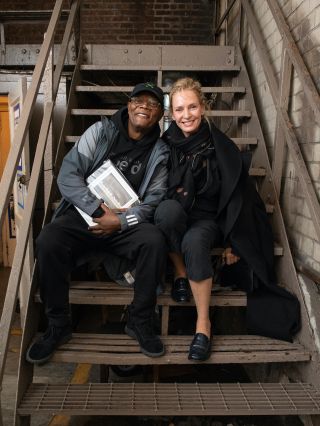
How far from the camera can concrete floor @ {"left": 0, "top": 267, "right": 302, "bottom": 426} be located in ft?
7.48

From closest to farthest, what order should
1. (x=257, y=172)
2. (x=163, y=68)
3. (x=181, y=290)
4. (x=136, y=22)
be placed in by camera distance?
1. (x=181, y=290)
2. (x=257, y=172)
3. (x=163, y=68)
4. (x=136, y=22)

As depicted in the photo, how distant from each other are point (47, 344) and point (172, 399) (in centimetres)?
69

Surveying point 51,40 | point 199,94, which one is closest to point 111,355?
point 199,94

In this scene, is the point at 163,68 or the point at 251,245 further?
the point at 163,68

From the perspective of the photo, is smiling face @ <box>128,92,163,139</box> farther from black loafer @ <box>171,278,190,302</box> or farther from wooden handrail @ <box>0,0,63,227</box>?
black loafer @ <box>171,278,190,302</box>

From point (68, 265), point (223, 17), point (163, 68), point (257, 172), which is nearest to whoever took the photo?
point (68, 265)

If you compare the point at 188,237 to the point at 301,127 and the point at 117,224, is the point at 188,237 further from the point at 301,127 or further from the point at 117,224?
the point at 301,127

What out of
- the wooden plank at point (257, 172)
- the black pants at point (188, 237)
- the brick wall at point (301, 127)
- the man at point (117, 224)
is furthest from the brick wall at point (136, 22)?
the black pants at point (188, 237)

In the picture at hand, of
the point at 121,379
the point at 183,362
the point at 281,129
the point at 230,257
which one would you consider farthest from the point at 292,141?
the point at 121,379

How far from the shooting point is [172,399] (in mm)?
1821

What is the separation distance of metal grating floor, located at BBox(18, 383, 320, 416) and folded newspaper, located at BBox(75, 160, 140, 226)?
100 cm

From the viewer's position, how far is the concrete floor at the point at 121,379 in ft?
7.48

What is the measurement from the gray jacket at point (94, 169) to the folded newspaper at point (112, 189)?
0.19ft

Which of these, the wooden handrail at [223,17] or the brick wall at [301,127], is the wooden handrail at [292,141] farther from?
the wooden handrail at [223,17]
